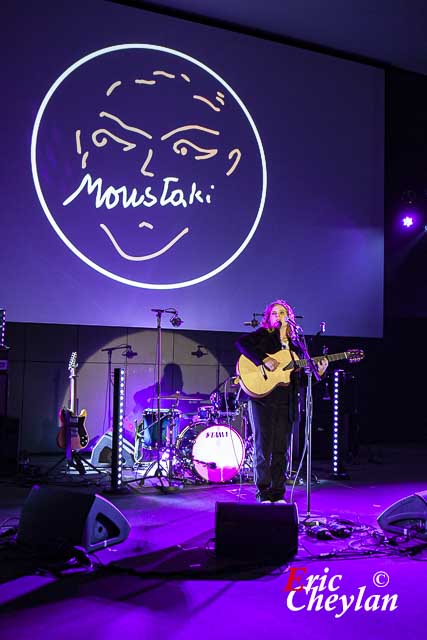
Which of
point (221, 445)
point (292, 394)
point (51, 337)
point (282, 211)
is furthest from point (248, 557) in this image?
point (282, 211)

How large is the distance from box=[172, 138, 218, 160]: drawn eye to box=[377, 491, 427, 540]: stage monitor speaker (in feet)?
18.6

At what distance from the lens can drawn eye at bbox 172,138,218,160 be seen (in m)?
8.38

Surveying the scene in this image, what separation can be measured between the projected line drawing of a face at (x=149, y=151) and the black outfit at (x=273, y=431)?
366 cm

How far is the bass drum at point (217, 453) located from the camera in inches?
254

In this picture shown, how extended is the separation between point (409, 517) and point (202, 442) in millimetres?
2698

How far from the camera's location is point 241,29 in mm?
9008

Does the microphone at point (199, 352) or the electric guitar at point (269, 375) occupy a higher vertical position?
the microphone at point (199, 352)

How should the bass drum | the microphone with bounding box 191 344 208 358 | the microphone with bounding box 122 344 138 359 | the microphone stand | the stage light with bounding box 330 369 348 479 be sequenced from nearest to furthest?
the microphone stand < the bass drum < the stage light with bounding box 330 369 348 479 < the microphone with bounding box 122 344 138 359 < the microphone with bounding box 191 344 208 358

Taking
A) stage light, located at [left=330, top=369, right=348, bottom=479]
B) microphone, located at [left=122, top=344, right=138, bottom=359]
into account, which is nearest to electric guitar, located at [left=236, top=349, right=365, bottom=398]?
stage light, located at [left=330, top=369, right=348, bottom=479]

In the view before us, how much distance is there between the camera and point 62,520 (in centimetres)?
366

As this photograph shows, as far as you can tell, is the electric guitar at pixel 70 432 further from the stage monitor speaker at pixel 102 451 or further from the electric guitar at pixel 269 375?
the electric guitar at pixel 269 375

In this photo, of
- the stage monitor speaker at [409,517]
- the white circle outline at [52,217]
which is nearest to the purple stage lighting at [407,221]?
the white circle outline at [52,217]

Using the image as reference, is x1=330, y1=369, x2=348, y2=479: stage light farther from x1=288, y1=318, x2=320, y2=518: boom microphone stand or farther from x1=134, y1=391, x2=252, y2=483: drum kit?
x1=288, y1=318, x2=320, y2=518: boom microphone stand

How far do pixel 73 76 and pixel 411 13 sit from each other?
4.80 m
